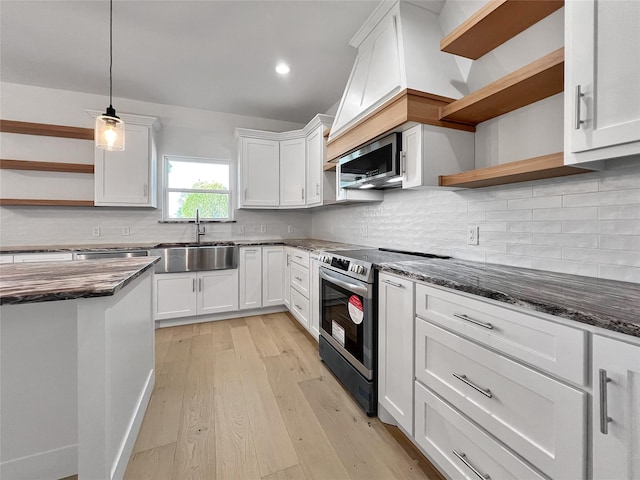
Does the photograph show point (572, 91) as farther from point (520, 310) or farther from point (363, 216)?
point (363, 216)

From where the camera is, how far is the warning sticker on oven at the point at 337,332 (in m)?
2.02

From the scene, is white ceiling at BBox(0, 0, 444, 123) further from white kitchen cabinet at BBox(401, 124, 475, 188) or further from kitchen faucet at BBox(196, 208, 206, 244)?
kitchen faucet at BBox(196, 208, 206, 244)

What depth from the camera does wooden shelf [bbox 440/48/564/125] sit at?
1.19 metres

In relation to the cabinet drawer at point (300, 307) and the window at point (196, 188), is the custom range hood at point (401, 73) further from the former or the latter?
the window at point (196, 188)

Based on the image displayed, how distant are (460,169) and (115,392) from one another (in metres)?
2.15

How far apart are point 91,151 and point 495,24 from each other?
4.07 metres

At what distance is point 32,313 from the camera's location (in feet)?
3.86

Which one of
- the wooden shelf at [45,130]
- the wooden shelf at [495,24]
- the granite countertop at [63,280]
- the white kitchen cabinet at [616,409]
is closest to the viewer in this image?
the white kitchen cabinet at [616,409]

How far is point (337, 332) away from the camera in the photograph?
2078 millimetres

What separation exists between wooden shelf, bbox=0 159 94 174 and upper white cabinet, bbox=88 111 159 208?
0.75 feet

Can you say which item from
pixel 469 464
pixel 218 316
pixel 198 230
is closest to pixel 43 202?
pixel 198 230

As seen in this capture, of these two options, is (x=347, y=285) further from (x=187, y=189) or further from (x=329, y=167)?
(x=187, y=189)

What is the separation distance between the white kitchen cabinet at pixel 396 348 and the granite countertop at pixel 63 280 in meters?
1.25

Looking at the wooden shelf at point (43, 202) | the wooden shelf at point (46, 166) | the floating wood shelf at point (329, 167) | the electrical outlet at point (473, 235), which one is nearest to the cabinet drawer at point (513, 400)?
the electrical outlet at point (473, 235)
